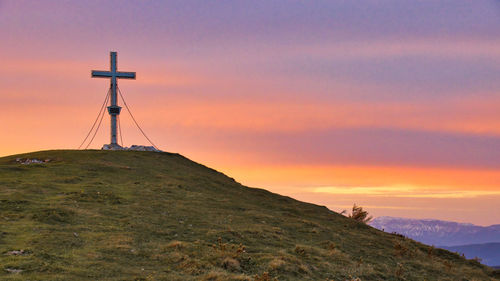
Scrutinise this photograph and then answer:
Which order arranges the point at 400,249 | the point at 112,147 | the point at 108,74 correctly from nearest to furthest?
1. the point at 400,249
2. the point at 112,147
3. the point at 108,74

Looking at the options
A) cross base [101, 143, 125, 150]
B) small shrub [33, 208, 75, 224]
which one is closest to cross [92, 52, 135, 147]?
cross base [101, 143, 125, 150]

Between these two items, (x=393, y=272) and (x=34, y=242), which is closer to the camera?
(x=34, y=242)

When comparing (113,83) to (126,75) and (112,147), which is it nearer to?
(126,75)

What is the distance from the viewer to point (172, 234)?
29984mm

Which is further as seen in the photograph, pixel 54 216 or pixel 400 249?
pixel 400 249

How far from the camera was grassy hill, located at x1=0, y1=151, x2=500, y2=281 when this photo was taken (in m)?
23.3

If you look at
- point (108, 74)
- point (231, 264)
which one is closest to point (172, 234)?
point (231, 264)

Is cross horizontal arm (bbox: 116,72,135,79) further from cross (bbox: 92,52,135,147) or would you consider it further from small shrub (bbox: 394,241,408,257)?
small shrub (bbox: 394,241,408,257)

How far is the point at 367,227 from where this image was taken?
153 ft

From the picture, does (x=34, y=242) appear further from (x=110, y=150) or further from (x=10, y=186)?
(x=110, y=150)

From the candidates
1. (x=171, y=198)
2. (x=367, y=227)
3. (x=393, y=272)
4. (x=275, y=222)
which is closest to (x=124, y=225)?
(x=171, y=198)

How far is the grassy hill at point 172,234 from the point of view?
23.3m

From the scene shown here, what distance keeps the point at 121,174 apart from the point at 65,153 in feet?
42.9

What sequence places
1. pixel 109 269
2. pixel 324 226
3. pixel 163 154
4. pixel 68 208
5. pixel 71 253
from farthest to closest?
pixel 163 154
pixel 324 226
pixel 68 208
pixel 71 253
pixel 109 269
